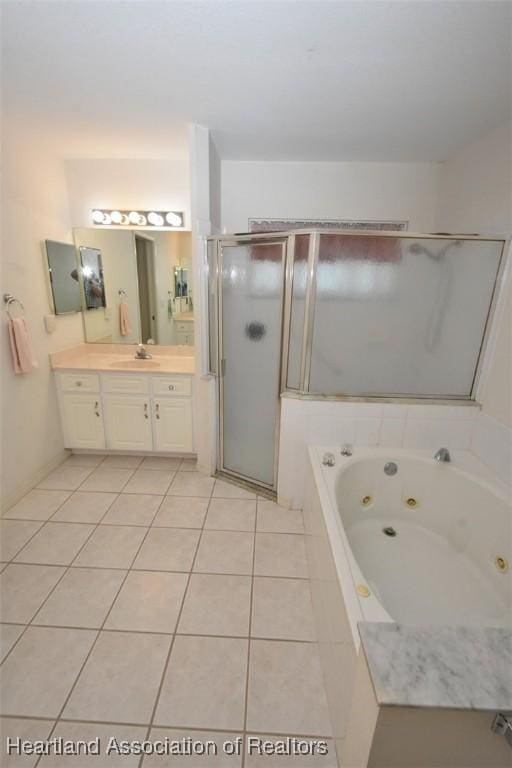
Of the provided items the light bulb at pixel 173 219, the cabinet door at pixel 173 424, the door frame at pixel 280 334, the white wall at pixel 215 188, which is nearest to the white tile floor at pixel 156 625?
the door frame at pixel 280 334

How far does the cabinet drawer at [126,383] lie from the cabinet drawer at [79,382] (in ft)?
Result: 0.22

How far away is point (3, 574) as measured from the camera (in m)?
1.66

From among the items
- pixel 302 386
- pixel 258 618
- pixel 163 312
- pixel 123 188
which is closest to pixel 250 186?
pixel 123 188

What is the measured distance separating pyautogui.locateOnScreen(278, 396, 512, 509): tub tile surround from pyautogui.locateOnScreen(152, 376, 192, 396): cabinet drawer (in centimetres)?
87

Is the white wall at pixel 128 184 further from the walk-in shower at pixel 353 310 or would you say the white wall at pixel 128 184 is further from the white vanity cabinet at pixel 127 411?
the white vanity cabinet at pixel 127 411

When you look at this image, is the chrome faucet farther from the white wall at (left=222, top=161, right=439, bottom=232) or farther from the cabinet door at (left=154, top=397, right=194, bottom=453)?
the white wall at (left=222, top=161, right=439, bottom=232)

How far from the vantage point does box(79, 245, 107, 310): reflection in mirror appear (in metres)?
2.78

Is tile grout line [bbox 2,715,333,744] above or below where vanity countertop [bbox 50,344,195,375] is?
below

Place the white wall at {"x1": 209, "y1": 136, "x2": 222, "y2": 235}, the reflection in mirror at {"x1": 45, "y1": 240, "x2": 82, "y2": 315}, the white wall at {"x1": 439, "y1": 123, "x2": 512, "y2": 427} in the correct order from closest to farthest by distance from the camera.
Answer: the white wall at {"x1": 439, "y1": 123, "x2": 512, "y2": 427} < the white wall at {"x1": 209, "y1": 136, "x2": 222, "y2": 235} < the reflection in mirror at {"x1": 45, "y1": 240, "x2": 82, "y2": 315}

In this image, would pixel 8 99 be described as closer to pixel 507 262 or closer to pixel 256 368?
pixel 256 368

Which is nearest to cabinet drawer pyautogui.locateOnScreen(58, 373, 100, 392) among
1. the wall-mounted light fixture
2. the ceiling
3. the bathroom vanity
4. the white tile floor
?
the bathroom vanity

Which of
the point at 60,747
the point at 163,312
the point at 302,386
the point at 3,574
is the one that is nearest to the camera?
the point at 60,747

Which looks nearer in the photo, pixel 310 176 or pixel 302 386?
Result: pixel 302 386

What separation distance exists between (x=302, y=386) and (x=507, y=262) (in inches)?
53.3
